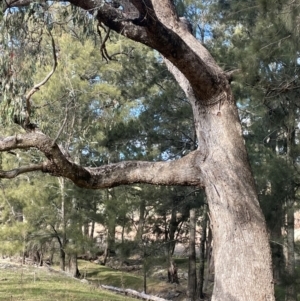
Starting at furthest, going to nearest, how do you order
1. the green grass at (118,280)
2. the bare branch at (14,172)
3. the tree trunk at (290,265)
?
1. the green grass at (118,280)
2. the tree trunk at (290,265)
3. the bare branch at (14,172)

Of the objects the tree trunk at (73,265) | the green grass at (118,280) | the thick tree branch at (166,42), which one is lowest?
the green grass at (118,280)

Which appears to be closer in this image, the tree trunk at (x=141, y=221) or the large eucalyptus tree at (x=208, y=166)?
the large eucalyptus tree at (x=208, y=166)

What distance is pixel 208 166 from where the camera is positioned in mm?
4523

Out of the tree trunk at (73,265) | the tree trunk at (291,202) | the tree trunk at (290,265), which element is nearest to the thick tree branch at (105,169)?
the tree trunk at (291,202)

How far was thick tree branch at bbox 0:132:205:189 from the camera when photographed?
4527 mm

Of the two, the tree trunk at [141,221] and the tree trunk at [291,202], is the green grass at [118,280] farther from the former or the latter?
the tree trunk at [291,202]

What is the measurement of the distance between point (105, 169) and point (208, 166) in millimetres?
1139

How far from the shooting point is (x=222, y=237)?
4242 millimetres

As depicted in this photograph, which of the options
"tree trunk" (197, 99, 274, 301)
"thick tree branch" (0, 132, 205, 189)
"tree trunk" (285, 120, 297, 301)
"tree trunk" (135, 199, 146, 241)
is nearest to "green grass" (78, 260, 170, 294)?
"tree trunk" (135, 199, 146, 241)

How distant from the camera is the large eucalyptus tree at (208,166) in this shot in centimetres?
401

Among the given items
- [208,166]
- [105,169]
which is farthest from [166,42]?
[105,169]

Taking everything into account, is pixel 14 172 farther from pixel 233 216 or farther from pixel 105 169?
pixel 233 216

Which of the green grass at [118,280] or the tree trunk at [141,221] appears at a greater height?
the tree trunk at [141,221]

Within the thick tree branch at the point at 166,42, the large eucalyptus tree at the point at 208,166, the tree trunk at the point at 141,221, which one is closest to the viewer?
the thick tree branch at the point at 166,42
